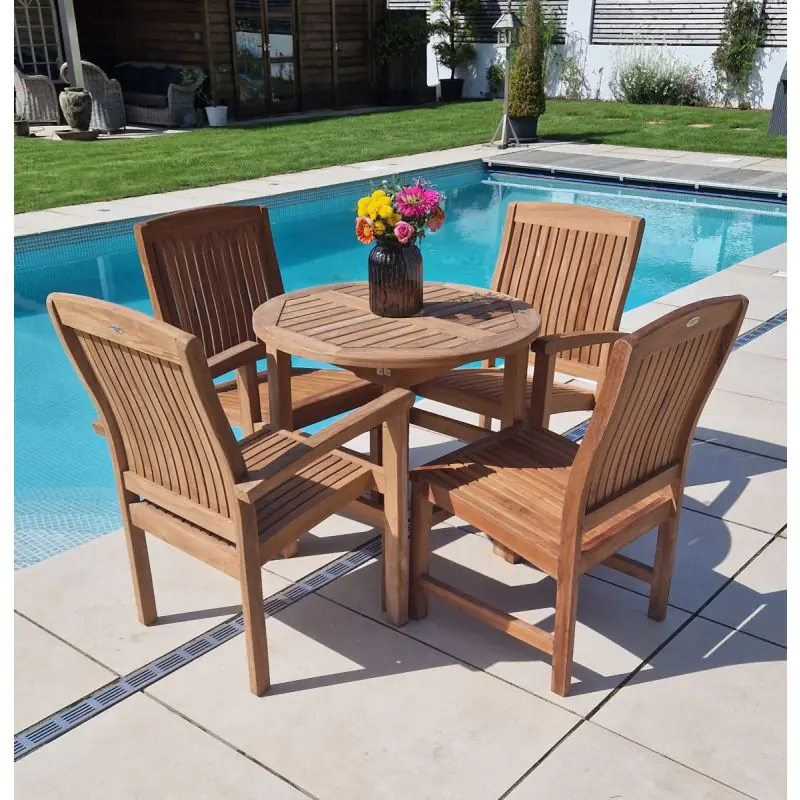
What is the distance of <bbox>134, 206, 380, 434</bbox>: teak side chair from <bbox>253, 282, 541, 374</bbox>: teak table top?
0.66 feet

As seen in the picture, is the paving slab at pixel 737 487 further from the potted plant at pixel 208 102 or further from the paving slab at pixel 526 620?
the potted plant at pixel 208 102

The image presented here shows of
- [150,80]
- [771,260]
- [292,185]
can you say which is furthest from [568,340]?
[150,80]

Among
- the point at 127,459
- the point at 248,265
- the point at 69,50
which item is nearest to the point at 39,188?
the point at 69,50

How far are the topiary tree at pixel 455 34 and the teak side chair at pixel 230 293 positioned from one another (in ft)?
54.7

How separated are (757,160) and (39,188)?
28.8 feet

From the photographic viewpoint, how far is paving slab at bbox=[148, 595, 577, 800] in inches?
89.6

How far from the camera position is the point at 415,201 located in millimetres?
2928

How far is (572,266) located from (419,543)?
5.05ft

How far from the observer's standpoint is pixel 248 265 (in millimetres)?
3848

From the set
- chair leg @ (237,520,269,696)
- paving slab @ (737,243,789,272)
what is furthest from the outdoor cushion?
chair leg @ (237,520,269,696)

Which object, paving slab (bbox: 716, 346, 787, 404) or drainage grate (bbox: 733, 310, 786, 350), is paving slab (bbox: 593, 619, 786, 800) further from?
drainage grate (bbox: 733, 310, 786, 350)

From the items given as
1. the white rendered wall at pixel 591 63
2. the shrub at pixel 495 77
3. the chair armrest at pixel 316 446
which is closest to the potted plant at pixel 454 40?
the white rendered wall at pixel 591 63

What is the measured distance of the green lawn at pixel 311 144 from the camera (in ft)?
33.2

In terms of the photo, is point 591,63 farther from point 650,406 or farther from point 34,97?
point 650,406
